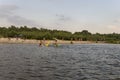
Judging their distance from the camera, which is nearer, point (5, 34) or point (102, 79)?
point (102, 79)

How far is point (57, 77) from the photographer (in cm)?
2302

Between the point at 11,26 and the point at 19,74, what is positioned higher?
the point at 11,26

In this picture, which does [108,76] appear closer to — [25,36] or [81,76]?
[81,76]

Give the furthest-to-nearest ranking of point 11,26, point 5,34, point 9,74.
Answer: point 11,26
point 5,34
point 9,74

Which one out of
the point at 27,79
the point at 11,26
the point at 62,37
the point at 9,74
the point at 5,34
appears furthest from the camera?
the point at 11,26

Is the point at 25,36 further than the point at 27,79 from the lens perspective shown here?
Yes

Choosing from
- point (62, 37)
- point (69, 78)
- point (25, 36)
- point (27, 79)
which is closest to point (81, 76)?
point (69, 78)

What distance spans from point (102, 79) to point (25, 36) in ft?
445

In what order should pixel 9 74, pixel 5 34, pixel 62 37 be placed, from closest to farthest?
pixel 9 74 → pixel 5 34 → pixel 62 37

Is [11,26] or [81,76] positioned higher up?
[11,26]

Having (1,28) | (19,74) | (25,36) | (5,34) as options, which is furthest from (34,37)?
(19,74)

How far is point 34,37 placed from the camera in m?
159

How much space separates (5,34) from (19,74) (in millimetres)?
133885

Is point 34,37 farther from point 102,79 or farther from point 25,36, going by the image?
point 102,79
